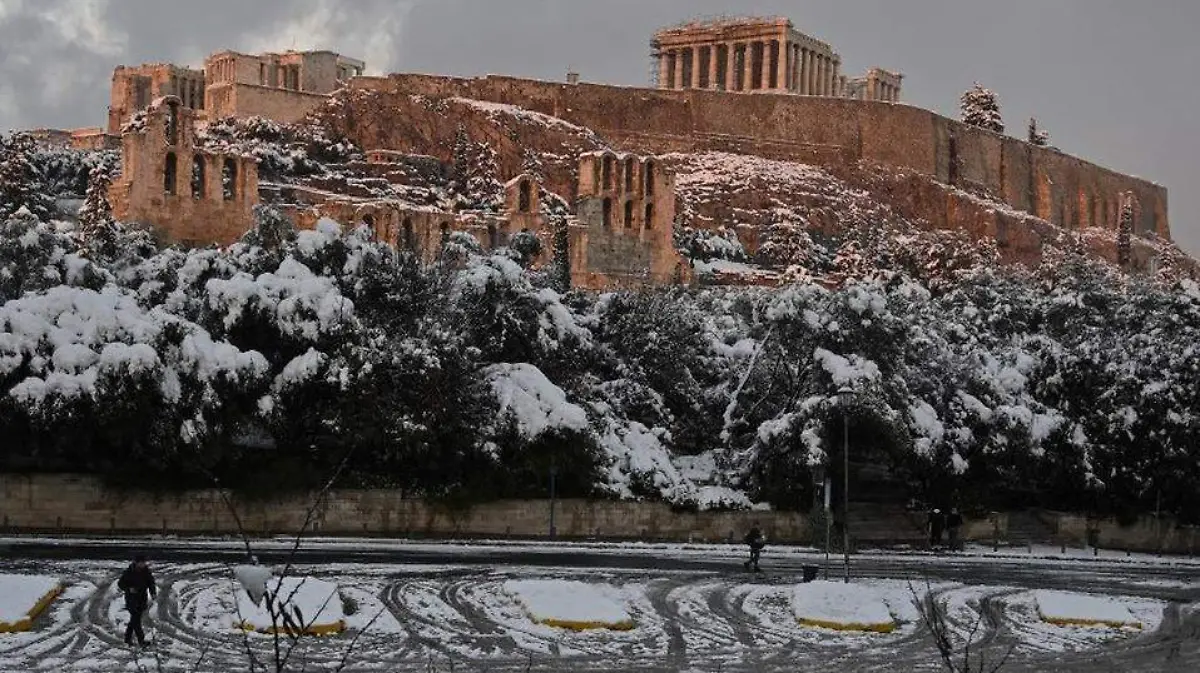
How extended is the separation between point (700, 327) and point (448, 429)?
1072 centimetres

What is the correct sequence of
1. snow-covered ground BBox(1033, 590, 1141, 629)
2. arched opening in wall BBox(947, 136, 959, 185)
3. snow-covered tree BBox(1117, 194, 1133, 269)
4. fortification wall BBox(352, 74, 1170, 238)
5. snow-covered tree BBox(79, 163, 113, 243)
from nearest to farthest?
snow-covered ground BBox(1033, 590, 1141, 629)
snow-covered tree BBox(79, 163, 113, 243)
fortification wall BBox(352, 74, 1170, 238)
snow-covered tree BBox(1117, 194, 1133, 269)
arched opening in wall BBox(947, 136, 959, 185)

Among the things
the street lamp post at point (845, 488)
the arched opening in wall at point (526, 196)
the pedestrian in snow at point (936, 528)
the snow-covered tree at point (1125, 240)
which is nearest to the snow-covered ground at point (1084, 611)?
the street lamp post at point (845, 488)

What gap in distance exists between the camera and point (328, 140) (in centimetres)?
8456

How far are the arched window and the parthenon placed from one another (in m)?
60.7

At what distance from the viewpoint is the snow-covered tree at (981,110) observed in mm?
121625

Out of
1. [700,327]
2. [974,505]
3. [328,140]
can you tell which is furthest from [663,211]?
[974,505]

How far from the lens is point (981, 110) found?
122438 millimetres

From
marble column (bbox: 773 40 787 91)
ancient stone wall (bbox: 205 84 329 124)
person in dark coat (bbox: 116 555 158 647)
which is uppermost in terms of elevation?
marble column (bbox: 773 40 787 91)

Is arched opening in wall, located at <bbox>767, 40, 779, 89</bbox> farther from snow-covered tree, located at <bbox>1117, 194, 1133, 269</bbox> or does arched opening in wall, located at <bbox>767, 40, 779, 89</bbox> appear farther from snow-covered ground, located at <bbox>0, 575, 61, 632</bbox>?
snow-covered ground, located at <bbox>0, 575, 61, 632</bbox>

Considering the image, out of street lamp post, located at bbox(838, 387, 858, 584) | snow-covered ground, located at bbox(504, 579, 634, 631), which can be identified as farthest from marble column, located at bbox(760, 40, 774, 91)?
snow-covered ground, located at bbox(504, 579, 634, 631)

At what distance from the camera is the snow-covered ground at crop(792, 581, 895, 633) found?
2445 cm

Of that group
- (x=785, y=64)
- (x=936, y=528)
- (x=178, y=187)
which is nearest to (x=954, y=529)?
(x=936, y=528)

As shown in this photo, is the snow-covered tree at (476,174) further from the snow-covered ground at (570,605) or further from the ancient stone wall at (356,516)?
the snow-covered ground at (570,605)

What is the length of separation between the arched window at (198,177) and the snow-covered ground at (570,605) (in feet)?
134
